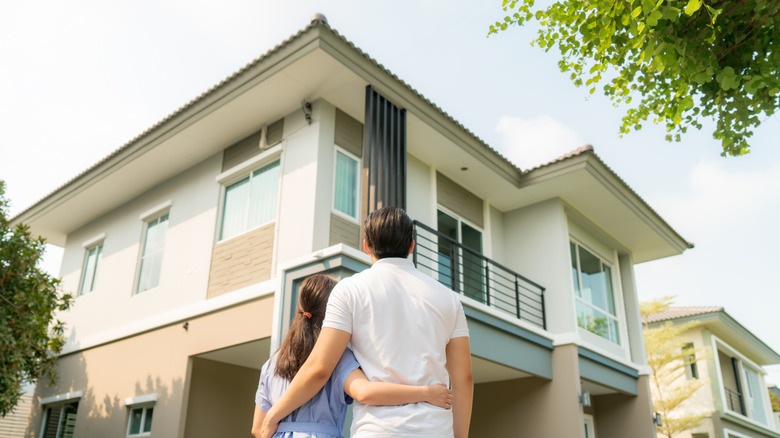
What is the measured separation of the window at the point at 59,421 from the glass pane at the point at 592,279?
28.3 feet

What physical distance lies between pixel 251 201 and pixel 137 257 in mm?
2838

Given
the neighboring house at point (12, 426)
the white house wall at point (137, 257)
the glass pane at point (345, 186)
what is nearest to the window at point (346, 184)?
the glass pane at point (345, 186)

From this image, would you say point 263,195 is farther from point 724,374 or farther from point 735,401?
point 724,374

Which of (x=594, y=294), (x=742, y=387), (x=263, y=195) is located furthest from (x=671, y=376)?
(x=263, y=195)

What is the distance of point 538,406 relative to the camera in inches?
379

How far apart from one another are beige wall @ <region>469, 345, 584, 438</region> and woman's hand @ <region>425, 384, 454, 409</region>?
787 cm

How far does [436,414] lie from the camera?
6.08 feet

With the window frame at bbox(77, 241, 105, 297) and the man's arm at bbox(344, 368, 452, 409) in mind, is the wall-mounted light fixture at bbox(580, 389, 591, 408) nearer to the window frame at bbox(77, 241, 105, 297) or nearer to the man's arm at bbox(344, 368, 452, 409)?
the man's arm at bbox(344, 368, 452, 409)

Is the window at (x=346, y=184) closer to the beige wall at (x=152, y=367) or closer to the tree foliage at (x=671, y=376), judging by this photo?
the beige wall at (x=152, y=367)

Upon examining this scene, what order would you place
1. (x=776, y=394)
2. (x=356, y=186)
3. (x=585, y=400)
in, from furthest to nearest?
(x=776, y=394) < (x=585, y=400) < (x=356, y=186)

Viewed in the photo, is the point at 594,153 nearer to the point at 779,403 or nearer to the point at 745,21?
the point at 745,21

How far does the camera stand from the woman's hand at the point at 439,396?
186 cm

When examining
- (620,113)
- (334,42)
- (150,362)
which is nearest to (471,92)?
(334,42)

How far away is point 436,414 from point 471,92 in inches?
300
